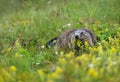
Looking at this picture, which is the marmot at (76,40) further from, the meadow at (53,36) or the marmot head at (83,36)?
the meadow at (53,36)

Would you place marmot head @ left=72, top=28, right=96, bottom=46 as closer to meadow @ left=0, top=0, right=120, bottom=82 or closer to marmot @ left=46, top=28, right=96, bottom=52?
marmot @ left=46, top=28, right=96, bottom=52

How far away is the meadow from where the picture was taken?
11.0 feet

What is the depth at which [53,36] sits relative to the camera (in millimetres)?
6977

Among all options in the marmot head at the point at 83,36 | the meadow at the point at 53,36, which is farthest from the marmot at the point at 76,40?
the meadow at the point at 53,36

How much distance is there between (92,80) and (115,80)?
0.64 ft

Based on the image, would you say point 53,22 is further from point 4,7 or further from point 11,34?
point 4,7

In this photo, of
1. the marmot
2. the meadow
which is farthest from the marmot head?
the meadow

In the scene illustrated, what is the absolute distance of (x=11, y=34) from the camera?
7.29 meters

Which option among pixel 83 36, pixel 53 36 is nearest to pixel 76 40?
pixel 83 36

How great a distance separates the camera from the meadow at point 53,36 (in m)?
3.35

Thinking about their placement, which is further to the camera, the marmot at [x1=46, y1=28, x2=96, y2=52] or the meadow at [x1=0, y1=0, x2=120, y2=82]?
the marmot at [x1=46, y1=28, x2=96, y2=52]

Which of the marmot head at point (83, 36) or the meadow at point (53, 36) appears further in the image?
the marmot head at point (83, 36)

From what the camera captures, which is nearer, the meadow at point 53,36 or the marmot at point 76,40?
the meadow at point 53,36

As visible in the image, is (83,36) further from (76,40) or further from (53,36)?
(53,36)
